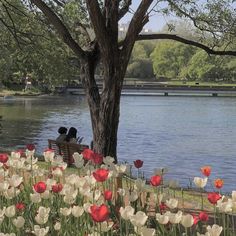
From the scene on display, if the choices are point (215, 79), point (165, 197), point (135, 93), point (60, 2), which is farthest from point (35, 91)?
point (165, 197)

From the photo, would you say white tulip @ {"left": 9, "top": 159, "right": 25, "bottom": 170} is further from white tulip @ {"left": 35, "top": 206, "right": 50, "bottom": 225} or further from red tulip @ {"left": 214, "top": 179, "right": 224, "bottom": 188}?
red tulip @ {"left": 214, "top": 179, "right": 224, "bottom": 188}

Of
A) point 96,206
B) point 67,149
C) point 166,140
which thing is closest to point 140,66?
point 166,140

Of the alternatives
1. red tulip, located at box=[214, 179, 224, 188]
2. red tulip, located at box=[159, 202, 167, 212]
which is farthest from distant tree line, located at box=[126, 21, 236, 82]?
red tulip, located at box=[214, 179, 224, 188]

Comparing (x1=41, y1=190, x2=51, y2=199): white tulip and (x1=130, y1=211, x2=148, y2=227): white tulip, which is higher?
(x1=130, y1=211, x2=148, y2=227): white tulip

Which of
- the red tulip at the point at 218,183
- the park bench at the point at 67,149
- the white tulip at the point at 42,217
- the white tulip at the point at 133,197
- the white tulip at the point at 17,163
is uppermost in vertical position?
the red tulip at the point at 218,183

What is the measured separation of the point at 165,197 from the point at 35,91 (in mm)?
84658

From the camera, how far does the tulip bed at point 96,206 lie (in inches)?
153

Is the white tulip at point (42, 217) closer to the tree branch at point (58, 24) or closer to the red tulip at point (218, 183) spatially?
the red tulip at point (218, 183)

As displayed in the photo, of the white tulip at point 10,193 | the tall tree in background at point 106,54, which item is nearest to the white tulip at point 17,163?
the white tulip at point 10,193

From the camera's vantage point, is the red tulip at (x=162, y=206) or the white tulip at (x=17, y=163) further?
the white tulip at (x=17, y=163)

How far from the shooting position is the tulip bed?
12.7 ft

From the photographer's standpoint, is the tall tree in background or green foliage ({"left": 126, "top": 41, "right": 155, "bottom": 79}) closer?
the tall tree in background

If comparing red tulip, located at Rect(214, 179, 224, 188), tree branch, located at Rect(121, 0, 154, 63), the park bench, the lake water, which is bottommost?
the lake water

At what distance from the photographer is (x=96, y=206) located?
12.9ft
